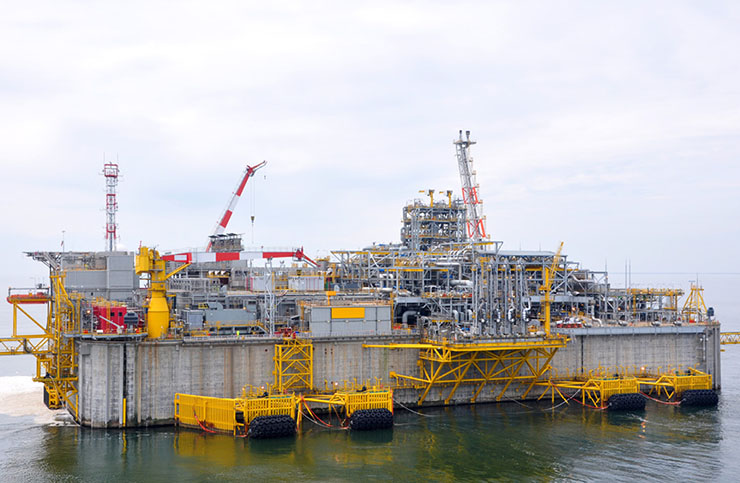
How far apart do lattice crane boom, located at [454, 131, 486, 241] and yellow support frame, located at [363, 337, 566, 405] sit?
36158 mm

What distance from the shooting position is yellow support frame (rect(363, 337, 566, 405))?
203 ft

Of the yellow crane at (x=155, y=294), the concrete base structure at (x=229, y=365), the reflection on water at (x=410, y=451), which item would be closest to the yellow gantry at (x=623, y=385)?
the concrete base structure at (x=229, y=365)

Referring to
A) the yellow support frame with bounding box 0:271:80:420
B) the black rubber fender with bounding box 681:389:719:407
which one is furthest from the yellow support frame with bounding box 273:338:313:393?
the black rubber fender with bounding box 681:389:719:407

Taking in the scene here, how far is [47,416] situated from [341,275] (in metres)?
40.3

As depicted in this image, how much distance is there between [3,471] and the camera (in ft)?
153

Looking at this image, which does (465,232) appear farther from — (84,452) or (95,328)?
(84,452)

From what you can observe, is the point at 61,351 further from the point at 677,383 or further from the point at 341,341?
the point at 677,383

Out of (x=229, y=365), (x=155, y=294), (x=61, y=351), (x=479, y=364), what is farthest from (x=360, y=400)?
(x=61, y=351)

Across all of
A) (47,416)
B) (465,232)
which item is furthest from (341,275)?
(47,416)

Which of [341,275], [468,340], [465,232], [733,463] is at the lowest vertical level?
[733,463]

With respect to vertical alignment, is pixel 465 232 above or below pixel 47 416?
above

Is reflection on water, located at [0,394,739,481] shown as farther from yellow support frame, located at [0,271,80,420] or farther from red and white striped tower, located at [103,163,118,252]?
red and white striped tower, located at [103,163,118,252]

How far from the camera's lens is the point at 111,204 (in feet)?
263

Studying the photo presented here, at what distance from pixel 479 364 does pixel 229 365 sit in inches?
934
